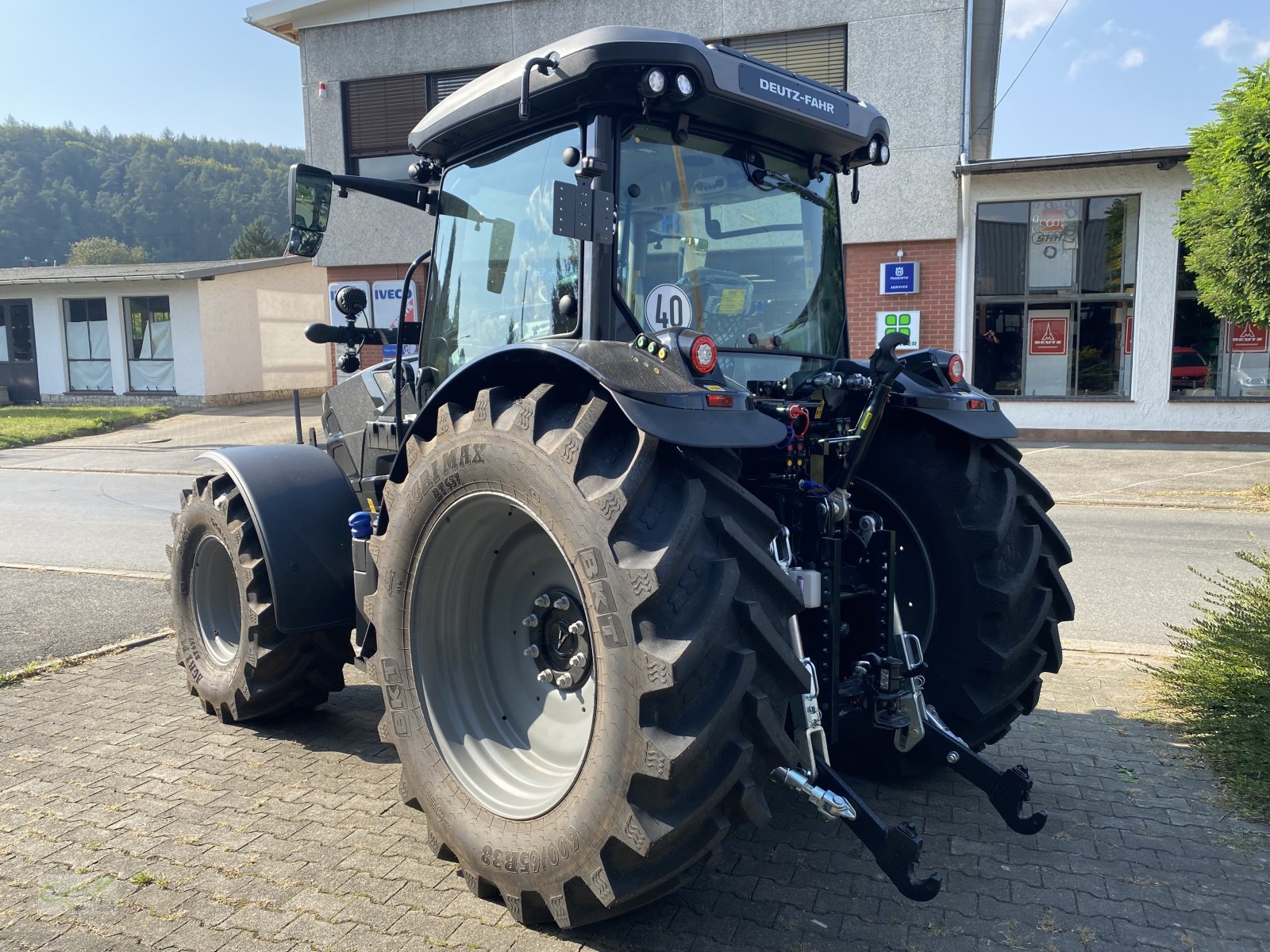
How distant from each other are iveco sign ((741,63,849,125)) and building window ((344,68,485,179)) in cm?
1609

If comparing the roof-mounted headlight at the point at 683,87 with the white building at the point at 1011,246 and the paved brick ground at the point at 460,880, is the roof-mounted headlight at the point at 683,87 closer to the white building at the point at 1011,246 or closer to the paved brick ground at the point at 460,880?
the paved brick ground at the point at 460,880

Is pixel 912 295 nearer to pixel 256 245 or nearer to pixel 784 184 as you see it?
pixel 784 184

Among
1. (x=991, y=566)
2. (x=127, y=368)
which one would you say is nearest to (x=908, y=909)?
(x=991, y=566)

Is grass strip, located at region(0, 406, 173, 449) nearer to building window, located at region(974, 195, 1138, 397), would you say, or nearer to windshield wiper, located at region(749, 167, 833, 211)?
building window, located at region(974, 195, 1138, 397)

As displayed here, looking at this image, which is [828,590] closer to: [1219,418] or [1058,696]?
[1058,696]

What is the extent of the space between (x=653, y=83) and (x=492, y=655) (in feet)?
6.10

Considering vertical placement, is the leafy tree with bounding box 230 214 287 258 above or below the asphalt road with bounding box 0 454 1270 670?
above

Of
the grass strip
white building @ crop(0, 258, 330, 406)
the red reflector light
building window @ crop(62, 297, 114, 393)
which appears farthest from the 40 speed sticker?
building window @ crop(62, 297, 114, 393)

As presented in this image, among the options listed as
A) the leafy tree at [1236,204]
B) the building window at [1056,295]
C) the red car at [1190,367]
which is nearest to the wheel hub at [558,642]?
the leafy tree at [1236,204]

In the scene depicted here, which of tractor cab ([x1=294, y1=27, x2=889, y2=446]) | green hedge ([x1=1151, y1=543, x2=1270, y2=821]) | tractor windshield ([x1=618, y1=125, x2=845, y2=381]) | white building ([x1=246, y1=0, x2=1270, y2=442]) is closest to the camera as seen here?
tractor cab ([x1=294, y1=27, x2=889, y2=446])

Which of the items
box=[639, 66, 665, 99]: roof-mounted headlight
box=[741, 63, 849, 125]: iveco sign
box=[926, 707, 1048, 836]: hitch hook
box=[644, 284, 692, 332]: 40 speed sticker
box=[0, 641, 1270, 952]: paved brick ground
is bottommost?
box=[0, 641, 1270, 952]: paved brick ground

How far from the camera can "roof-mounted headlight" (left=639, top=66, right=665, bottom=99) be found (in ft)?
9.23

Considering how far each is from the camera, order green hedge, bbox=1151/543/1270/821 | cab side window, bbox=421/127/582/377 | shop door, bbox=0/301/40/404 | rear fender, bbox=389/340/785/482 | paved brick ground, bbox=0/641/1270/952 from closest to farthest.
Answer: rear fender, bbox=389/340/785/482, paved brick ground, bbox=0/641/1270/952, cab side window, bbox=421/127/582/377, green hedge, bbox=1151/543/1270/821, shop door, bbox=0/301/40/404

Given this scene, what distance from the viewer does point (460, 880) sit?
119 inches
